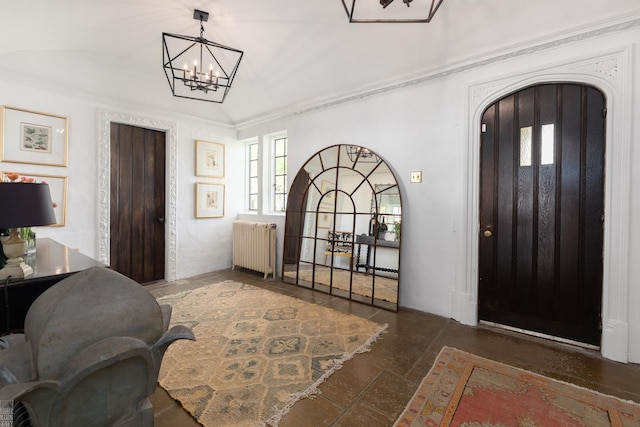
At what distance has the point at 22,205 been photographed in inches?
56.5

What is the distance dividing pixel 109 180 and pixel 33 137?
2.83ft

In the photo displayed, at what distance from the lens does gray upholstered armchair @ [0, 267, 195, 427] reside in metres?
0.67

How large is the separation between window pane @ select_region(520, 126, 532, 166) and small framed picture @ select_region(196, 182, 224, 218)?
14.4 ft

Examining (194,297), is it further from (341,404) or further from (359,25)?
(359,25)

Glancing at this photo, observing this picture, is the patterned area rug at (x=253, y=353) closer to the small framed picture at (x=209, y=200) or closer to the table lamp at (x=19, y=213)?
the table lamp at (x=19, y=213)

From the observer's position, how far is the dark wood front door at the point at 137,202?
13.5ft

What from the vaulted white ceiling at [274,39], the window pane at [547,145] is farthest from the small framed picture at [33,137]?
Answer: the window pane at [547,145]

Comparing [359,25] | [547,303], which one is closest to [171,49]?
[359,25]

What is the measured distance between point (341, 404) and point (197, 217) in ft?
12.8

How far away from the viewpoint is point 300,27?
3.13 m

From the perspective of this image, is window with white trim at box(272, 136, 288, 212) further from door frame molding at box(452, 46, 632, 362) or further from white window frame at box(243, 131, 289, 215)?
door frame molding at box(452, 46, 632, 362)

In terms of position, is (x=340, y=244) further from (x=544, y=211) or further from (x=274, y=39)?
(x=274, y=39)

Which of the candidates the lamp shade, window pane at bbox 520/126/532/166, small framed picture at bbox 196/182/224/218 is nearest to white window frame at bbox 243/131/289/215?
small framed picture at bbox 196/182/224/218

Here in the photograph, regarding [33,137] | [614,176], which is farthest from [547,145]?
[33,137]
